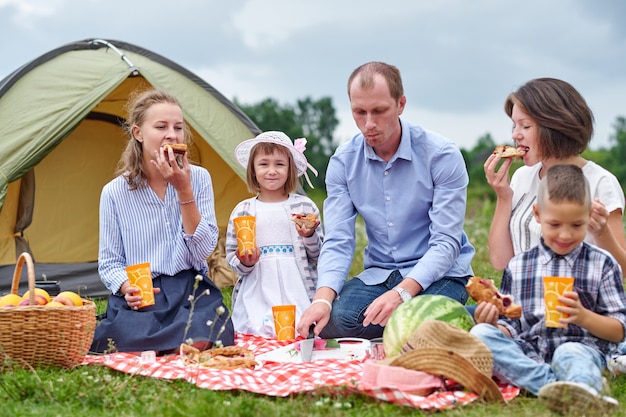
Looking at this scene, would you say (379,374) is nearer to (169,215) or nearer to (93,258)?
(169,215)

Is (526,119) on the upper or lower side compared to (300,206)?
upper

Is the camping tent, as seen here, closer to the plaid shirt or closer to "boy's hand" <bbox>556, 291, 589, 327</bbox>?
the plaid shirt

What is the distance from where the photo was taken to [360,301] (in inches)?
185

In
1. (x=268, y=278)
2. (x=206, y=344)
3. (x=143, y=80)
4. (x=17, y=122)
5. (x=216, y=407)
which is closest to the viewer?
(x=216, y=407)

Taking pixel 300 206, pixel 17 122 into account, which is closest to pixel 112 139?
pixel 17 122

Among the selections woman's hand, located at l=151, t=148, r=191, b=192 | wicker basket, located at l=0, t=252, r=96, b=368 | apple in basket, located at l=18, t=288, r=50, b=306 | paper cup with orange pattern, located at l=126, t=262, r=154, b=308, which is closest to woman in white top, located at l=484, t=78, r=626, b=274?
woman's hand, located at l=151, t=148, r=191, b=192

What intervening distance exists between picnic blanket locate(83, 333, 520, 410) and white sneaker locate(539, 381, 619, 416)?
32 centimetres

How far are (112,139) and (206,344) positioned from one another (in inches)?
153

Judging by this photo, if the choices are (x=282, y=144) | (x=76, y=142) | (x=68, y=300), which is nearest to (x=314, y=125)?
(x=76, y=142)

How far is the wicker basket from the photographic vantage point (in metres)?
3.83

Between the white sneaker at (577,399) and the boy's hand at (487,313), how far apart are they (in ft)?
1.72

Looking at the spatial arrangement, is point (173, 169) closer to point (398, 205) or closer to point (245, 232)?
point (245, 232)

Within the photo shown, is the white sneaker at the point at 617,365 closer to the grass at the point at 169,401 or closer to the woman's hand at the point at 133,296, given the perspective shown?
the grass at the point at 169,401

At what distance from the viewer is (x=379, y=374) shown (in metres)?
3.40
